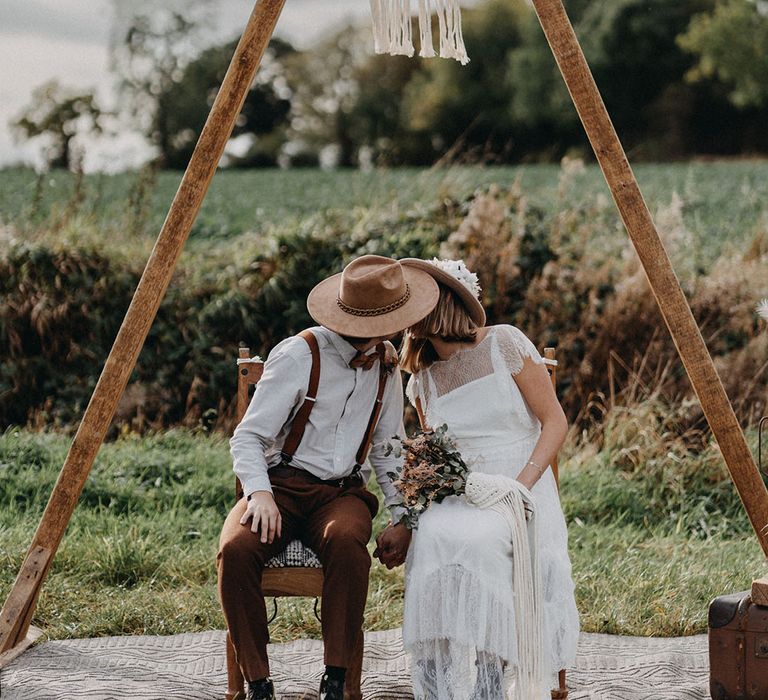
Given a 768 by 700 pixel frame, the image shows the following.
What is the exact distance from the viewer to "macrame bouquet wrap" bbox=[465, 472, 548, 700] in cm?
310

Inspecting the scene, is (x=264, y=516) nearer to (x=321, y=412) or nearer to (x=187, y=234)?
(x=321, y=412)

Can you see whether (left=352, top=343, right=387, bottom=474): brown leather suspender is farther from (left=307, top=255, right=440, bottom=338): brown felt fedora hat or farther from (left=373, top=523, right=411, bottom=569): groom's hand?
(left=373, top=523, right=411, bottom=569): groom's hand

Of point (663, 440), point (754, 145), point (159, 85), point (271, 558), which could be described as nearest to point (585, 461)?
point (663, 440)

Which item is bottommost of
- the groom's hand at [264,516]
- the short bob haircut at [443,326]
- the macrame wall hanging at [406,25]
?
the groom's hand at [264,516]

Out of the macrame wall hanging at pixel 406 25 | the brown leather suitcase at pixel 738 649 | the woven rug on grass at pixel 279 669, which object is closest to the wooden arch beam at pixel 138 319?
the woven rug on grass at pixel 279 669

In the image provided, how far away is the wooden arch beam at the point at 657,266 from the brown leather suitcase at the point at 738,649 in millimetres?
285

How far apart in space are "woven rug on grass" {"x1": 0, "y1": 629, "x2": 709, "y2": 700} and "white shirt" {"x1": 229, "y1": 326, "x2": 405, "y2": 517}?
76 centimetres

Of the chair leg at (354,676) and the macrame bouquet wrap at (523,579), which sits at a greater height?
the macrame bouquet wrap at (523,579)

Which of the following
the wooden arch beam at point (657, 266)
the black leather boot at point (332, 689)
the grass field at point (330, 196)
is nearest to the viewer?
the black leather boot at point (332, 689)

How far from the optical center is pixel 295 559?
3.27 metres

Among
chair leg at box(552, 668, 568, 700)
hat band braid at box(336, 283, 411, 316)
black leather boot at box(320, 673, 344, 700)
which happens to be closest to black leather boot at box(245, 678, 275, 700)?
black leather boot at box(320, 673, 344, 700)

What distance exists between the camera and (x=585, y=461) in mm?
6031

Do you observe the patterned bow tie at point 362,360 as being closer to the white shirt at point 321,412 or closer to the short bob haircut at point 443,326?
the white shirt at point 321,412

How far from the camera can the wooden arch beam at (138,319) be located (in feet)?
11.9
